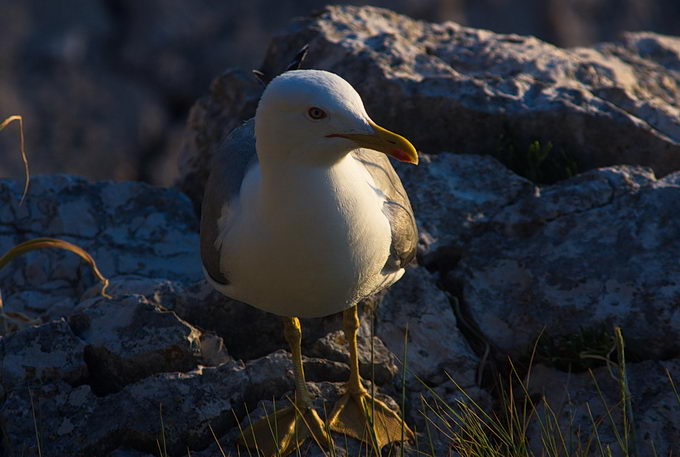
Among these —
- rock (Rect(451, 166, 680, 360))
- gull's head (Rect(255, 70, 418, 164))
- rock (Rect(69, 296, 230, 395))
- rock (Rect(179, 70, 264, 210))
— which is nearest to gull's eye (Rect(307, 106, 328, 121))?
gull's head (Rect(255, 70, 418, 164))

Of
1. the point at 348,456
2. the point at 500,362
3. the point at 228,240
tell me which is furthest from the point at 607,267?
the point at 228,240

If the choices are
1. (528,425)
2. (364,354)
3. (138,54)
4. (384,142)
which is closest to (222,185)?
(384,142)

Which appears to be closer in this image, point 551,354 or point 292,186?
point 292,186

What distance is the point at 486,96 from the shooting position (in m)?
5.68

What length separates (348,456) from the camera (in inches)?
154

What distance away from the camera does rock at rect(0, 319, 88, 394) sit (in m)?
4.14

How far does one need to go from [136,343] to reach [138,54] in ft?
30.9

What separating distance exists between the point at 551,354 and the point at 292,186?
1653 millimetres

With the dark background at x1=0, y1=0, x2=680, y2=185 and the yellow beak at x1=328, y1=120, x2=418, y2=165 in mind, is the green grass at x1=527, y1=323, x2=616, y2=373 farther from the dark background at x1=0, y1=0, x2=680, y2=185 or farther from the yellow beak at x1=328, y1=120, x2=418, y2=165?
the dark background at x1=0, y1=0, x2=680, y2=185

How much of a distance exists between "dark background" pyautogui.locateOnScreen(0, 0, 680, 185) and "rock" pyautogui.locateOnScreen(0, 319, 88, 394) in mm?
7906

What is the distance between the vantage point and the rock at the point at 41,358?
4.14m

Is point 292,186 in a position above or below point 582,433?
above

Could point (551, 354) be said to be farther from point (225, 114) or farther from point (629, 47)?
point (629, 47)

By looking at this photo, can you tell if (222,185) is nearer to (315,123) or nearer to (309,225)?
(309,225)
